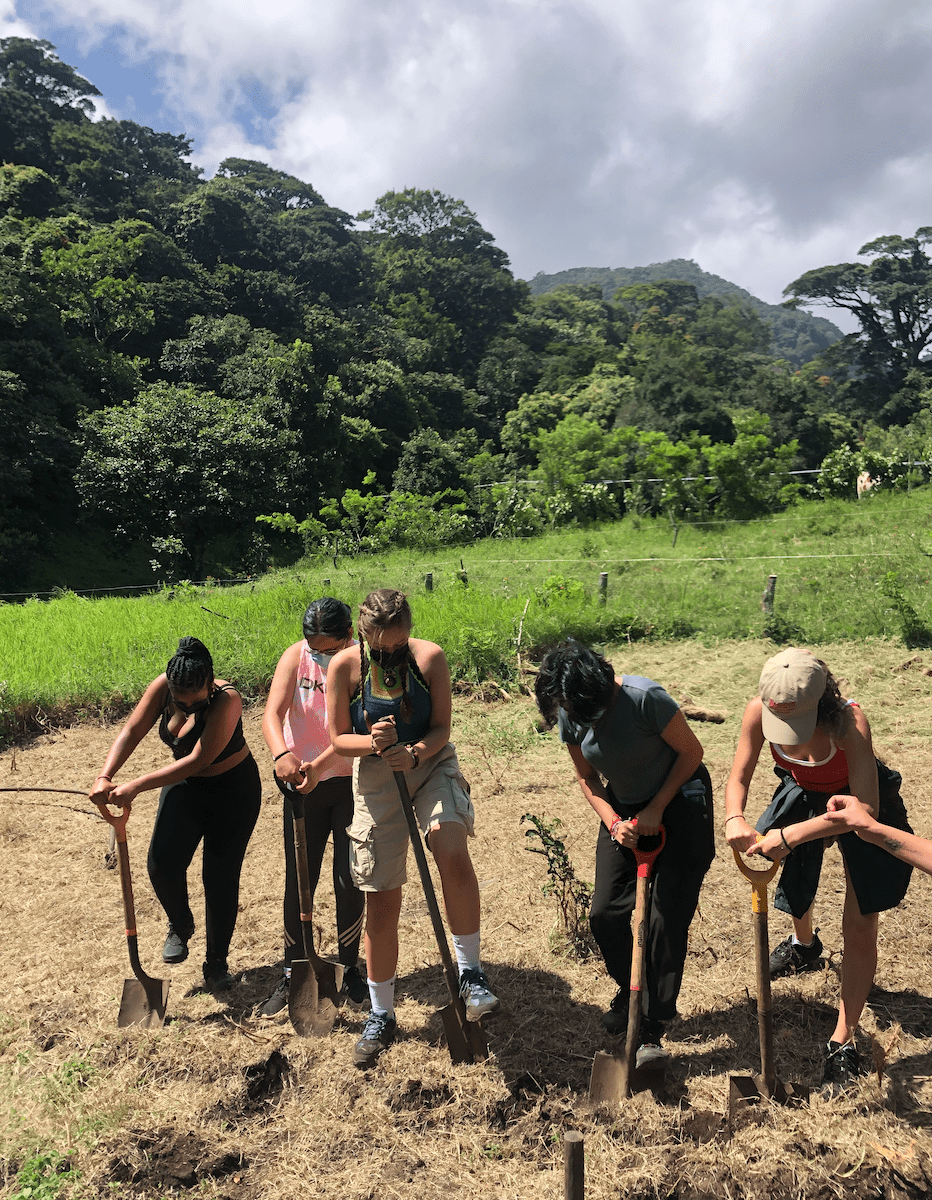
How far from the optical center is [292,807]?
2988 mm

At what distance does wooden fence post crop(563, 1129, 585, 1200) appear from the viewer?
1876 millimetres

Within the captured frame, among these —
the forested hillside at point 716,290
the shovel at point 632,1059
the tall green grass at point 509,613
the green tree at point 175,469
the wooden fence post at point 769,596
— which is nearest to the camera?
the shovel at point 632,1059

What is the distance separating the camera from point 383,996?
2730mm

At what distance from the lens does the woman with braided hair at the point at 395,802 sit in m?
2.61

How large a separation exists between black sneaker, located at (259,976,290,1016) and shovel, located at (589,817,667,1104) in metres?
1.26

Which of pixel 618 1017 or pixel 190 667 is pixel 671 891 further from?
pixel 190 667

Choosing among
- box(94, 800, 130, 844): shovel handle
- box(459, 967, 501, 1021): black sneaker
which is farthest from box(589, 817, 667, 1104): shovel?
box(94, 800, 130, 844): shovel handle

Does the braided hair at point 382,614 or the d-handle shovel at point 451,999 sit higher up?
the braided hair at point 382,614

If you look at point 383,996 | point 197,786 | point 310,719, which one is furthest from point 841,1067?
point 197,786

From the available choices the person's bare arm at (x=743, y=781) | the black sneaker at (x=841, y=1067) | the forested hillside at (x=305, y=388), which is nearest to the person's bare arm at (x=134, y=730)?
the person's bare arm at (x=743, y=781)

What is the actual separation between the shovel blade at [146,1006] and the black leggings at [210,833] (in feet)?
0.88

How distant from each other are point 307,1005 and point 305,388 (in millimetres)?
22357

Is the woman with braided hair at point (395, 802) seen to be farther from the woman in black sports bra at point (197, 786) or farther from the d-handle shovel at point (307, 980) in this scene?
the woman in black sports bra at point (197, 786)

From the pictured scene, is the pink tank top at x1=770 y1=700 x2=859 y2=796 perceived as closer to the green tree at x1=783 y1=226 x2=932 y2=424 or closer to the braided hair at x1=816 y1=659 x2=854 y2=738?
the braided hair at x1=816 y1=659 x2=854 y2=738
